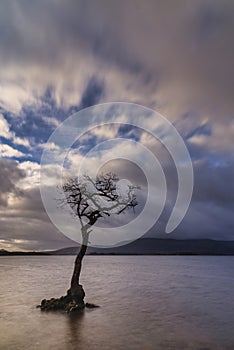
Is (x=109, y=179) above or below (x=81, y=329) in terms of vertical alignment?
above

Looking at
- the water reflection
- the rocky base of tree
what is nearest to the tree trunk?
the rocky base of tree

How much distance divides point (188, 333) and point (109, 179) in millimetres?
15069

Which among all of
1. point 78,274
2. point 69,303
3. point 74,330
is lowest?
point 74,330

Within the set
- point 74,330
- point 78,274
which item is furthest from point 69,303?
point 74,330

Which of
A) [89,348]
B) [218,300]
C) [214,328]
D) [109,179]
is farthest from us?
[218,300]

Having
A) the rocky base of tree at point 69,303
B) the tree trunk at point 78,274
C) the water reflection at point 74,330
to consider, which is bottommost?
the water reflection at point 74,330

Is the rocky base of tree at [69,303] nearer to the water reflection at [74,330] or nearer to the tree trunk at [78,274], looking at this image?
the tree trunk at [78,274]

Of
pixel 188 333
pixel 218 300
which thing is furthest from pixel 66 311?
pixel 218 300

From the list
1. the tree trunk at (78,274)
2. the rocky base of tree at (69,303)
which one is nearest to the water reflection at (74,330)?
the rocky base of tree at (69,303)

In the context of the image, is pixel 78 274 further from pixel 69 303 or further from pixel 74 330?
pixel 74 330

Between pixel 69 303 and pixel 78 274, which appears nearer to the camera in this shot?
pixel 69 303

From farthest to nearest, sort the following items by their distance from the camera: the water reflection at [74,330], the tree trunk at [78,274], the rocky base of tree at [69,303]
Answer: the tree trunk at [78,274] < the rocky base of tree at [69,303] < the water reflection at [74,330]

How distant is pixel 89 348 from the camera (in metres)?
18.9

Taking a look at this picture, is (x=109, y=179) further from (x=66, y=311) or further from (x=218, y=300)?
(x=218, y=300)
